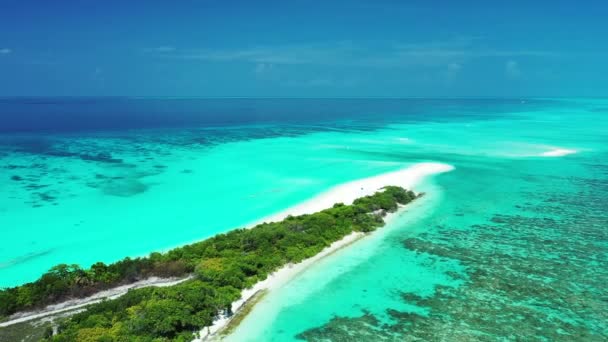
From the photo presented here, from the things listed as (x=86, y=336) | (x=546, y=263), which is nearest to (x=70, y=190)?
(x=86, y=336)

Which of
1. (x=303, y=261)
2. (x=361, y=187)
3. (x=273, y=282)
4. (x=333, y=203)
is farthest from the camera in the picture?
(x=361, y=187)

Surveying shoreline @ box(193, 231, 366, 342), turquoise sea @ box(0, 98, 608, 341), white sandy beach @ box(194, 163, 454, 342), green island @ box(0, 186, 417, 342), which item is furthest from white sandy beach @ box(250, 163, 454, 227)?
shoreline @ box(193, 231, 366, 342)

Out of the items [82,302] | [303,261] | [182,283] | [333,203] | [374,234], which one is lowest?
[82,302]

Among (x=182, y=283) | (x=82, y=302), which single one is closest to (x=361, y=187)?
(x=182, y=283)

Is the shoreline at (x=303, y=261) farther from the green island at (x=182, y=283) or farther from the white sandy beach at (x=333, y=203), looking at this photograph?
the green island at (x=182, y=283)

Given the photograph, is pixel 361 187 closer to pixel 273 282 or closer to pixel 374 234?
pixel 374 234

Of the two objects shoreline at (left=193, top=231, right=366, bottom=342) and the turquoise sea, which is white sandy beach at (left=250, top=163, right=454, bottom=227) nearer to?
the turquoise sea

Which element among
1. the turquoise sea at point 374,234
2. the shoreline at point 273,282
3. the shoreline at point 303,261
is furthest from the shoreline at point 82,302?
the turquoise sea at point 374,234
